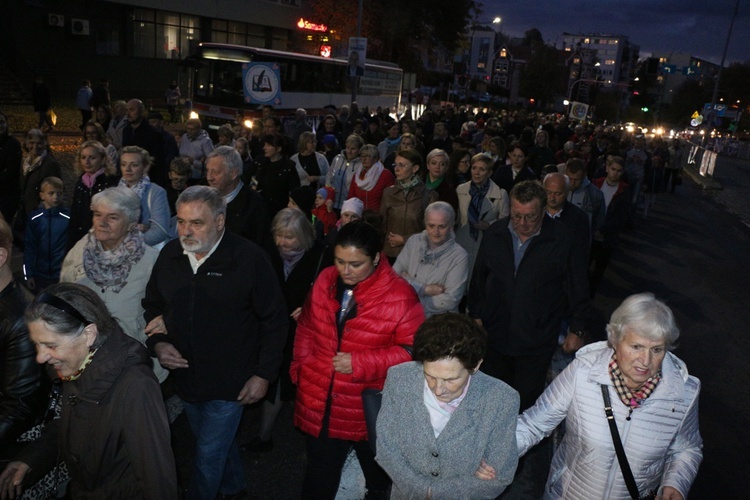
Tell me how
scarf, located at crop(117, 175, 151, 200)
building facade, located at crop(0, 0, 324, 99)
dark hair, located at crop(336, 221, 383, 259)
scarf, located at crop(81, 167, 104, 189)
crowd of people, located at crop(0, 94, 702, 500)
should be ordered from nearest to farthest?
1. crowd of people, located at crop(0, 94, 702, 500)
2. dark hair, located at crop(336, 221, 383, 259)
3. scarf, located at crop(117, 175, 151, 200)
4. scarf, located at crop(81, 167, 104, 189)
5. building facade, located at crop(0, 0, 324, 99)

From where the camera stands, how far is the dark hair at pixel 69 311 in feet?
7.93

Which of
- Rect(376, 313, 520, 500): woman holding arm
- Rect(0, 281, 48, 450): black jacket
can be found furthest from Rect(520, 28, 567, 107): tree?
Rect(0, 281, 48, 450): black jacket

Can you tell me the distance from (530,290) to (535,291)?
0.13 feet

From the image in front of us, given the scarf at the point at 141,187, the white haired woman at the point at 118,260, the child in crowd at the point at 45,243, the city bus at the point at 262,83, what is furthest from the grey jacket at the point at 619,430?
the city bus at the point at 262,83

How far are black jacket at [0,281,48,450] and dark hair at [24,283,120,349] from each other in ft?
0.95

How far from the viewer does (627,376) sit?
9.09 feet

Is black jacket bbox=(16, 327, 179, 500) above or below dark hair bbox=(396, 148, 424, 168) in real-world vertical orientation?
below

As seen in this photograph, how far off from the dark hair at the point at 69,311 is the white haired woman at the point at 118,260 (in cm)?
125

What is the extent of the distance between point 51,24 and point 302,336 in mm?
32567

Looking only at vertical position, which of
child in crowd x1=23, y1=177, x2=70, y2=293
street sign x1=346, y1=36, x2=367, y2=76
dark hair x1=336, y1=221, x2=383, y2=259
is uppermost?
street sign x1=346, y1=36, x2=367, y2=76

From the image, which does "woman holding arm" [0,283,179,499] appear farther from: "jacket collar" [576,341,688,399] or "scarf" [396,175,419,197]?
"scarf" [396,175,419,197]

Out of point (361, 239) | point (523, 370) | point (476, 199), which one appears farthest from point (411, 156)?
point (361, 239)

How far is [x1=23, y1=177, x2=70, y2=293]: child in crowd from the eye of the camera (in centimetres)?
517

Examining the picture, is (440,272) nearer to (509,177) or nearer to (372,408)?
(372,408)
